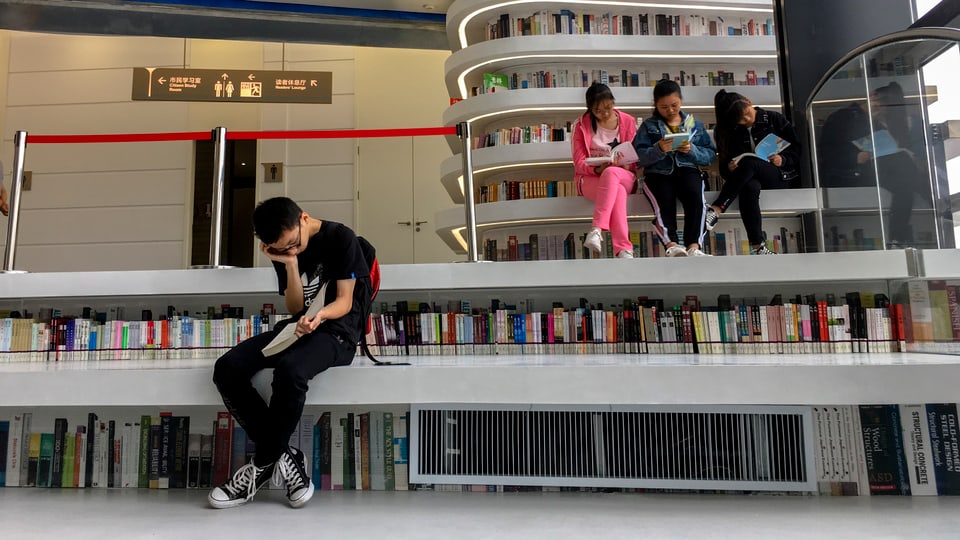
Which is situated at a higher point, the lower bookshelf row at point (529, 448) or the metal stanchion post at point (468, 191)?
the metal stanchion post at point (468, 191)

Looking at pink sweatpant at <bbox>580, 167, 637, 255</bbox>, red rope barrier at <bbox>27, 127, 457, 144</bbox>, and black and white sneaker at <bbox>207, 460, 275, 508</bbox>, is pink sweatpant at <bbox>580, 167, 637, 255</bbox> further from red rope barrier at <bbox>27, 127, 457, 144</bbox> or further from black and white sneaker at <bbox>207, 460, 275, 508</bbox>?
black and white sneaker at <bbox>207, 460, 275, 508</bbox>

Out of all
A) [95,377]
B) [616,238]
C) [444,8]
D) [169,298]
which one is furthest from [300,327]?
[444,8]

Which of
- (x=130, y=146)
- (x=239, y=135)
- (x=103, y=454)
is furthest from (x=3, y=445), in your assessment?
(x=130, y=146)

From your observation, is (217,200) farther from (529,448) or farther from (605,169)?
(605,169)

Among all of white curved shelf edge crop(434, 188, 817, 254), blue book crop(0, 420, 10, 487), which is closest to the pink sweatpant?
white curved shelf edge crop(434, 188, 817, 254)

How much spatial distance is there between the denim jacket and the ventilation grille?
4.80 ft

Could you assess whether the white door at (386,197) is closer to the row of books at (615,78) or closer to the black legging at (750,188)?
the row of books at (615,78)

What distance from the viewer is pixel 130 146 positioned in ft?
20.5

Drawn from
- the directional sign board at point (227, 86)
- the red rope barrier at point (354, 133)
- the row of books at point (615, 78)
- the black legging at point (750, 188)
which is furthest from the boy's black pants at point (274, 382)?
the directional sign board at point (227, 86)

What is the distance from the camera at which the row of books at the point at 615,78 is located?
4355 millimetres

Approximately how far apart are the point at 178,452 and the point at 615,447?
154cm

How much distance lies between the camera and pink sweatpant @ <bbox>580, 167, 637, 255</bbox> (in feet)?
10.3

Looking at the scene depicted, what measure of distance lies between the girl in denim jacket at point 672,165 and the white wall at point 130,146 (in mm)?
3386

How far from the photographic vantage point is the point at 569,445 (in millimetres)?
2227
